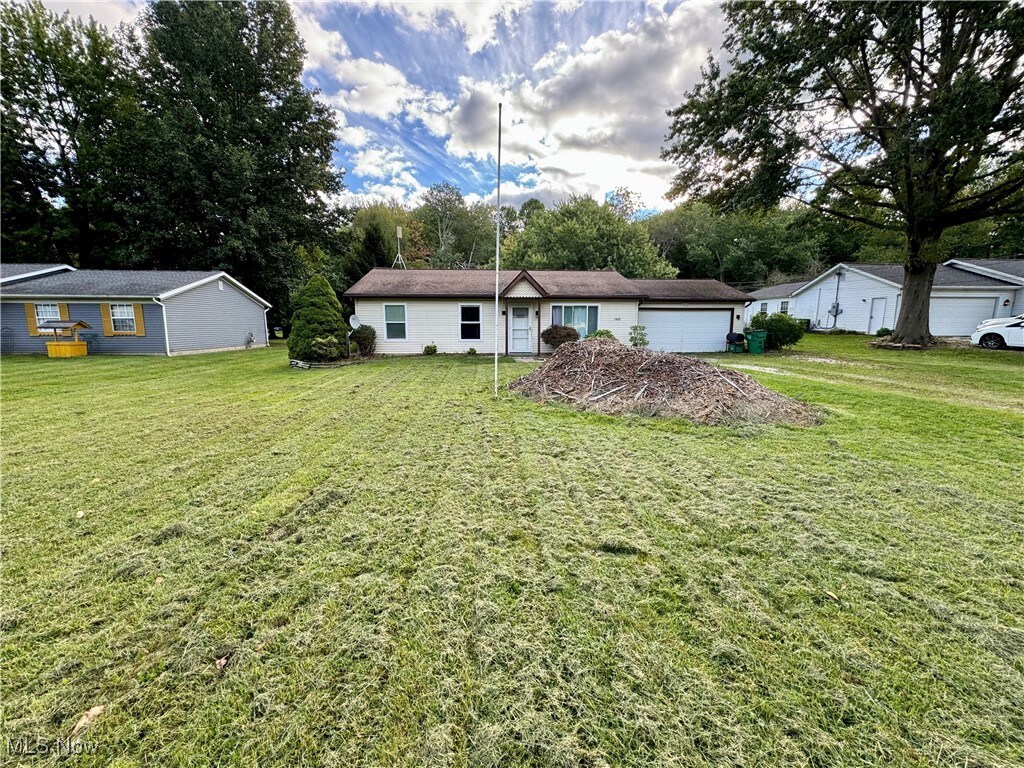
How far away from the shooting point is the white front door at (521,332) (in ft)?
49.7

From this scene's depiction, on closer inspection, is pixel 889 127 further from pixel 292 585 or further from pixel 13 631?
pixel 13 631

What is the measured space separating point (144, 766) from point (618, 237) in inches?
1090

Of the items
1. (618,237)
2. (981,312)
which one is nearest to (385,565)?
(618,237)

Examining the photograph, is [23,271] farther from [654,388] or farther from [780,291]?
[780,291]

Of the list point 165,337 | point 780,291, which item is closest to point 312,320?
point 165,337

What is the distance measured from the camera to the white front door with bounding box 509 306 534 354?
15.1 meters

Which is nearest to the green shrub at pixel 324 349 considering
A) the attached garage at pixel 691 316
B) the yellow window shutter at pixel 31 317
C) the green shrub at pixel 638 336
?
the green shrub at pixel 638 336

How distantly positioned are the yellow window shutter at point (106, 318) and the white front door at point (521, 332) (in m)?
15.3

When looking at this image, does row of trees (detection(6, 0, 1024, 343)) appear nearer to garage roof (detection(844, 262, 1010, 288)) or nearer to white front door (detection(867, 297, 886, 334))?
garage roof (detection(844, 262, 1010, 288))

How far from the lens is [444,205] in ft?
129

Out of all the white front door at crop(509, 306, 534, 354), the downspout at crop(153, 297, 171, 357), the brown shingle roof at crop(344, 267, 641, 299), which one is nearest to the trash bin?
the brown shingle roof at crop(344, 267, 641, 299)

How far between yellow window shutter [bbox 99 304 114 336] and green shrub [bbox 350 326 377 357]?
32.3 feet

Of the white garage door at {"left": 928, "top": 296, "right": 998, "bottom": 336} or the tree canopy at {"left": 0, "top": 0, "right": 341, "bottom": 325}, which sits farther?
the tree canopy at {"left": 0, "top": 0, "right": 341, "bottom": 325}

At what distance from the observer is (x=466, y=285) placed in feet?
49.9
